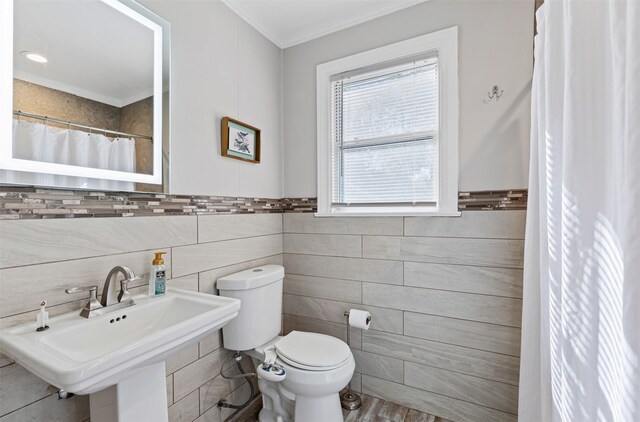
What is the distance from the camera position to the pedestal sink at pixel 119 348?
76 cm

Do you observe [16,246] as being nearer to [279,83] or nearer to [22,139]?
[22,139]

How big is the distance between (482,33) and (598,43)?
0.92 metres

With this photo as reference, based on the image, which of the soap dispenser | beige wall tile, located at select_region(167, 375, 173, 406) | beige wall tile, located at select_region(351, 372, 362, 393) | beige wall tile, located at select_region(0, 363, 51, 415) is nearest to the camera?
beige wall tile, located at select_region(0, 363, 51, 415)

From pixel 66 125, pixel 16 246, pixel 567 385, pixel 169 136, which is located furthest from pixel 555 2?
pixel 16 246

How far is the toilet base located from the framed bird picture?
4.62ft

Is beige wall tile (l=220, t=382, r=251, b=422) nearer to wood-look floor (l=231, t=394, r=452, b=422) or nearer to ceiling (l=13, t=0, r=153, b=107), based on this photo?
wood-look floor (l=231, t=394, r=452, b=422)

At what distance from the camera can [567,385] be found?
931 millimetres

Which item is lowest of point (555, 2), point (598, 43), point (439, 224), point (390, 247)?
point (390, 247)

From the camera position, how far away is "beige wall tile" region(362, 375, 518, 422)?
1638mm

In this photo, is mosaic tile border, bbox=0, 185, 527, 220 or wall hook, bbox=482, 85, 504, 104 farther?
wall hook, bbox=482, 85, 504, 104

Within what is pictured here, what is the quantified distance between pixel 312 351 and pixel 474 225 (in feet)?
3.72

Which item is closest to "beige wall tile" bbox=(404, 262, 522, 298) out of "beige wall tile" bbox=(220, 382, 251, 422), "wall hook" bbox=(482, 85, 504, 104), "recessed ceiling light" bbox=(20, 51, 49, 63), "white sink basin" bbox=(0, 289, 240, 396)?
"wall hook" bbox=(482, 85, 504, 104)

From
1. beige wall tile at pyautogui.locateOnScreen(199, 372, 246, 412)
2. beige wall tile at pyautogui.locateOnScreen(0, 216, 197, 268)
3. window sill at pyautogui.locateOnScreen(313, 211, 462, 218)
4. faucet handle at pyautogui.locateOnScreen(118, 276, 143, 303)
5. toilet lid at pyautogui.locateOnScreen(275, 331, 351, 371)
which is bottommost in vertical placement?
beige wall tile at pyautogui.locateOnScreen(199, 372, 246, 412)

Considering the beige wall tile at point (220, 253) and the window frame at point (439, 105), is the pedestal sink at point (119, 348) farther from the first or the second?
the window frame at point (439, 105)
